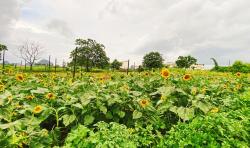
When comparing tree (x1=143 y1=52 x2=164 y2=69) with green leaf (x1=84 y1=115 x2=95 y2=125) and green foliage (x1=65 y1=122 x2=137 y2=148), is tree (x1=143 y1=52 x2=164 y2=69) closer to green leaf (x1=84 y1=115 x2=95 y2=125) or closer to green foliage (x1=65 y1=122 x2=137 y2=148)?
green leaf (x1=84 y1=115 x2=95 y2=125)

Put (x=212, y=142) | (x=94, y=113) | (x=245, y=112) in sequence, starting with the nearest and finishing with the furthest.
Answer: (x=212, y=142) → (x=94, y=113) → (x=245, y=112)

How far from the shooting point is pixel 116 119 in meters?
4.18

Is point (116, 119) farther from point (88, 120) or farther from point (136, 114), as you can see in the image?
point (88, 120)

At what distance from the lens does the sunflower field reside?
3.03 meters

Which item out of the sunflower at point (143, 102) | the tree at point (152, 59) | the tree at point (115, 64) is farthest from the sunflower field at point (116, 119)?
the tree at point (115, 64)

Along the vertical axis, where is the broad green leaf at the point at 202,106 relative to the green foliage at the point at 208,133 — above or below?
above

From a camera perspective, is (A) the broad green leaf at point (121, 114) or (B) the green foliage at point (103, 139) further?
(A) the broad green leaf at point (121, 114)

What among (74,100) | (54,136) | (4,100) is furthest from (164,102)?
(4,100)

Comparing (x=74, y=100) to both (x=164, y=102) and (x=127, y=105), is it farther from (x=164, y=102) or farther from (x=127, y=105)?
(x=164, y=102)

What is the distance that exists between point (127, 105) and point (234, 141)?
4.90 feet

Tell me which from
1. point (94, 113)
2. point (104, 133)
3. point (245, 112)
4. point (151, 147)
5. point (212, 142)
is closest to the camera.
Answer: point (104, 133)

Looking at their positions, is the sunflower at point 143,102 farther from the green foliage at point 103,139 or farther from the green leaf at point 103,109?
the green foliage at point 103,139

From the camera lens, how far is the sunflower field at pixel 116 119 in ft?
9.93

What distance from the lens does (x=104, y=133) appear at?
9.61ft
